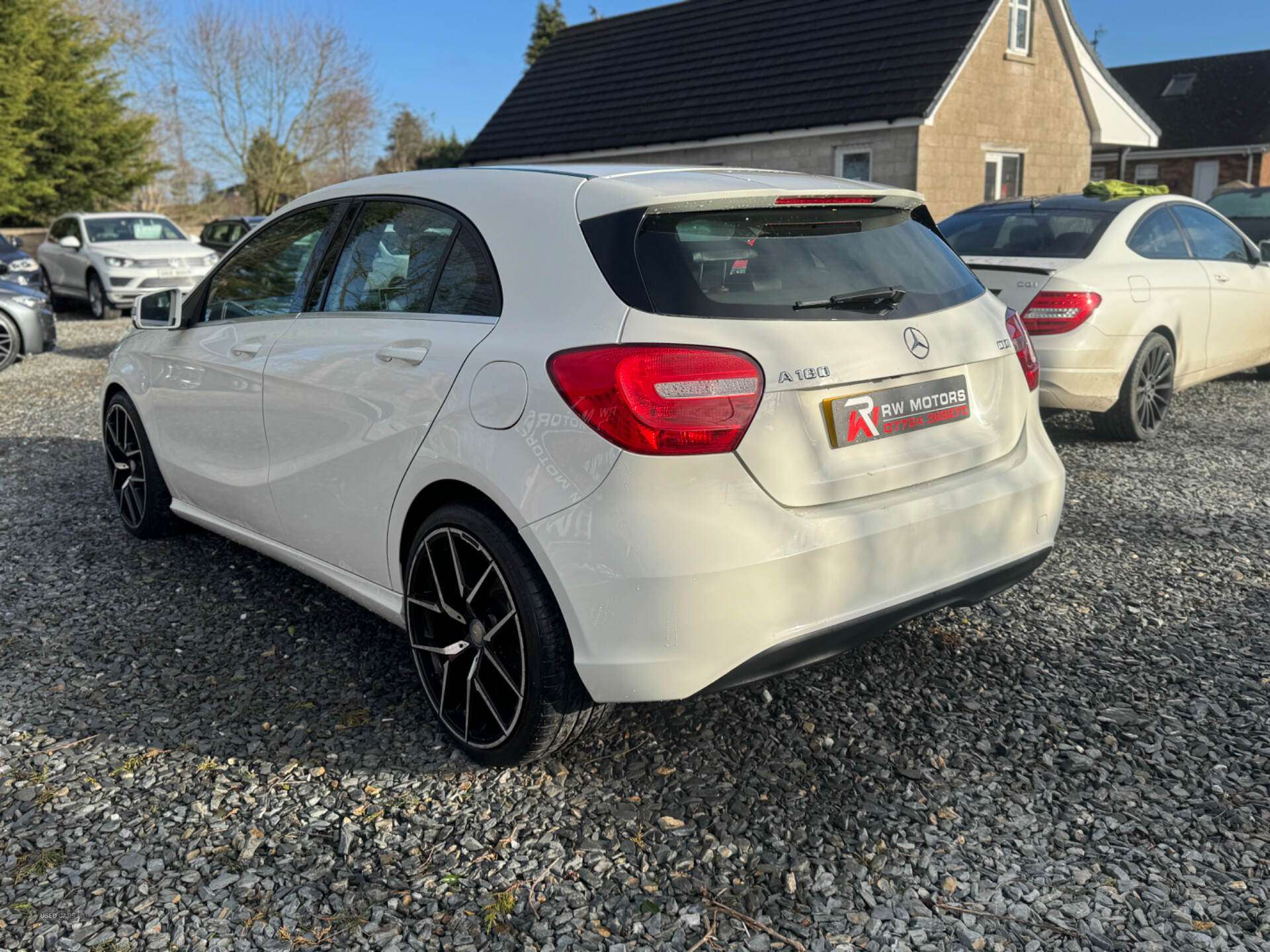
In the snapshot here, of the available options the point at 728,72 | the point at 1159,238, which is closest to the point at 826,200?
the point at 1159,238

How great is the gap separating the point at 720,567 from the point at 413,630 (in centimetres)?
117

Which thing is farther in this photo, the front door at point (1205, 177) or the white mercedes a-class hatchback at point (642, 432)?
the front door at point (1205, 177)

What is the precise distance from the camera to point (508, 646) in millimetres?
3008

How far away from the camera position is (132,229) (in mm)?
17891

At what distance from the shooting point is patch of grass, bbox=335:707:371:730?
3.38 metres

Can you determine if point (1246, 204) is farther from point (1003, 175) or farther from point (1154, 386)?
point (1154, 386)

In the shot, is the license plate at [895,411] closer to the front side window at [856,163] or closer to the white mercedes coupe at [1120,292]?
the white mercedes coupe at [1120,292]

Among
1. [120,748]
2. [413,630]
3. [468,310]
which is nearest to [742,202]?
[468,310]

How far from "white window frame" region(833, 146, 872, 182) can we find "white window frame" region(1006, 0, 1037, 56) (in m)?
4.18

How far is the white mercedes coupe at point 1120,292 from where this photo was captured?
21.3ft

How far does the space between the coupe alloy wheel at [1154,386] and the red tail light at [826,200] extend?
174 inches

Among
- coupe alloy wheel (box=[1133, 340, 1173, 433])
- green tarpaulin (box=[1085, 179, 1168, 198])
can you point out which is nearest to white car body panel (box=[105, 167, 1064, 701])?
coupe alloy wheel (box=[1133, 340, 1173, 433])

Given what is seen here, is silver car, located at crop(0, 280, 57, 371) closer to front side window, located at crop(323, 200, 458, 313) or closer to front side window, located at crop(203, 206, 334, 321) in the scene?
front side window, located at crop(203, 206, 334, 321)

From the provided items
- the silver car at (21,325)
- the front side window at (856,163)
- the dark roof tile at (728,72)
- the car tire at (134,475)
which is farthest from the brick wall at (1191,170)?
the car tire at (134,475)
